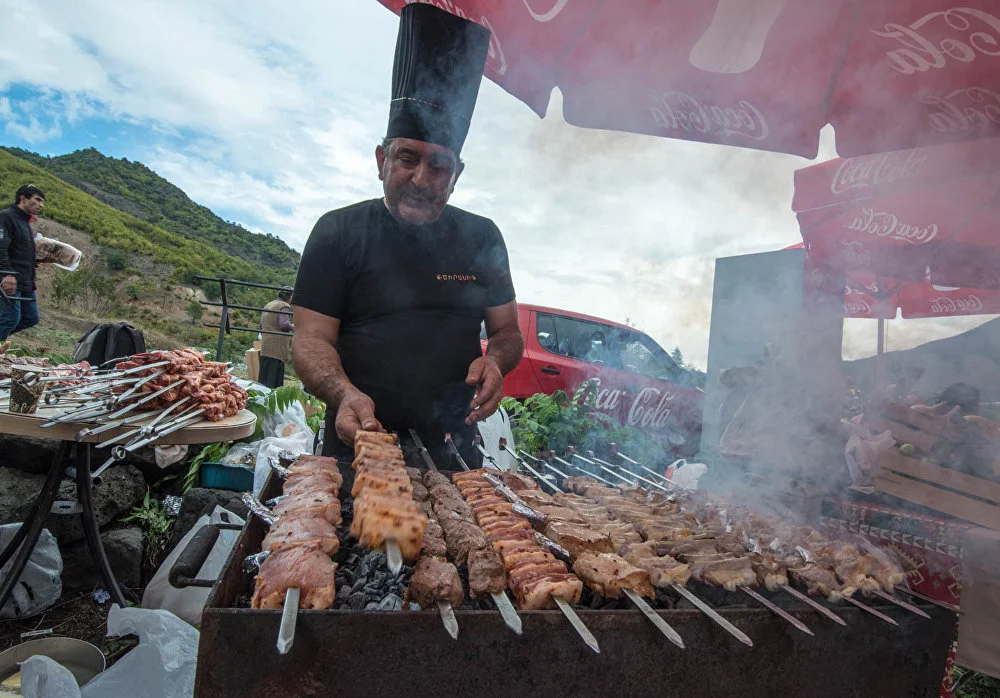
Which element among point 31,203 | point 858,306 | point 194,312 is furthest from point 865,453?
point 194,312

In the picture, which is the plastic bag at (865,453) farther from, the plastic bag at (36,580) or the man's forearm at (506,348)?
the plastic bag at (36,580)

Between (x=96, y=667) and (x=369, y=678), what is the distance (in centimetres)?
253

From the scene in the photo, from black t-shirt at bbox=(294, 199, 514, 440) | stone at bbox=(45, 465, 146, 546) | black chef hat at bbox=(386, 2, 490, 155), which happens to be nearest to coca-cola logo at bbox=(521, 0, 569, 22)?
black chef hat at bbox=(386, 2, 490, 155)

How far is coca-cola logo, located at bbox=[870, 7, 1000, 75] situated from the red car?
16.3ft

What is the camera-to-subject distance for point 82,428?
316 cm

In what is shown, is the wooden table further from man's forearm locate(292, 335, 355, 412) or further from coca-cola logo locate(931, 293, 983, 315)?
coca-cola logo locate(931, 293, 983, 315)

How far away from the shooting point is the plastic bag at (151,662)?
8.22 ft

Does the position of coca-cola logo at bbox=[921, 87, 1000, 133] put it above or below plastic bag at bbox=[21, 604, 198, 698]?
above

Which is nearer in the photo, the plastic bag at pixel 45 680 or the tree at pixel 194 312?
the plastic bag at pixel 45 680

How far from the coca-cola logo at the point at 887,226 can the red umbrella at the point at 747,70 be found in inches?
70.3

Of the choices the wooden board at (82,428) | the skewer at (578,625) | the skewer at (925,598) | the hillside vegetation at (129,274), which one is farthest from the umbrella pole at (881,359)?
the hillside vegetation at (129,274)

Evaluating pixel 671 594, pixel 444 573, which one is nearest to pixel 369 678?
pixel 444 573

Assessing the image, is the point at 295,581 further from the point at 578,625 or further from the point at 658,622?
the point at 658,622

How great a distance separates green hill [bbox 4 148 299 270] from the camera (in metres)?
51.5
